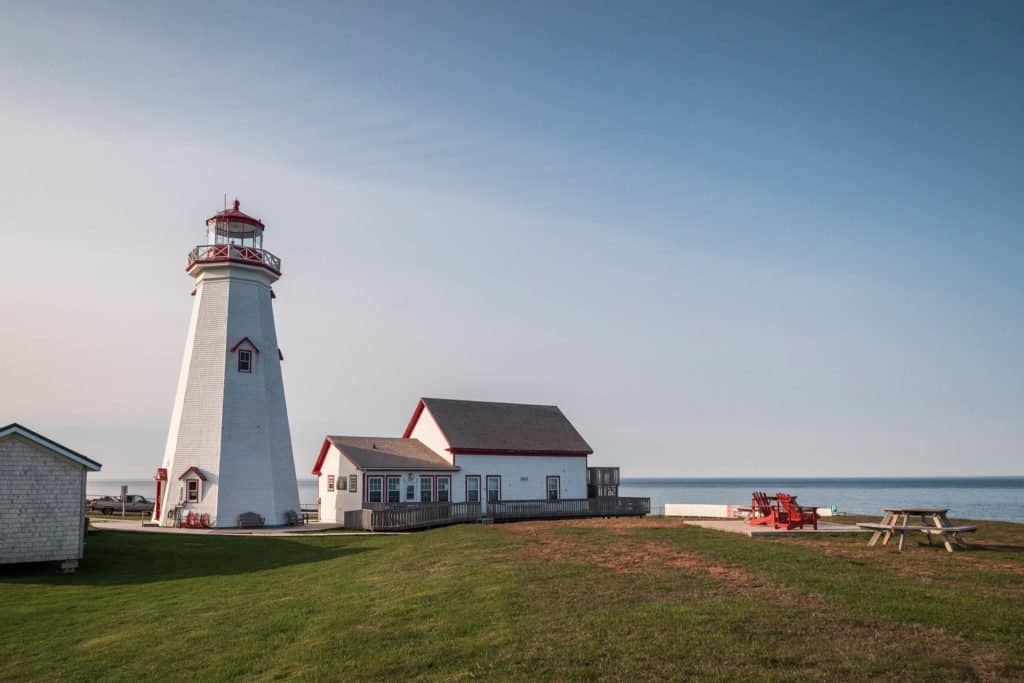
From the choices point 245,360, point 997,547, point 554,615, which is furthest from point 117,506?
point 997,547

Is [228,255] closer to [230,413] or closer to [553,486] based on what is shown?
[230,413]

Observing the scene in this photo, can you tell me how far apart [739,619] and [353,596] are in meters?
7.49

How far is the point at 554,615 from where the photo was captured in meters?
11.0

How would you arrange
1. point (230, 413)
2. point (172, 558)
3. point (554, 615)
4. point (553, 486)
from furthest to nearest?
point (553, 486)
point (230, 413)
point (172, 558)
point (554, 615)

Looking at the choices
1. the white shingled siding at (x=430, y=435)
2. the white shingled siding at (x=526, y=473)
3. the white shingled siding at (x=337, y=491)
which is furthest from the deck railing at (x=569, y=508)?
the white shingled siding at (x=337, y=491)

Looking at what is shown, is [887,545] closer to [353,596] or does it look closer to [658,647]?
[658,647]

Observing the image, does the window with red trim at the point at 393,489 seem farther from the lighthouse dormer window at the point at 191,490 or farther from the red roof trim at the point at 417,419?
the lighthouse dormer window at the point at 191,490

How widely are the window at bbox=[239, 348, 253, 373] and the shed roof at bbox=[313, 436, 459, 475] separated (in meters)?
4.96

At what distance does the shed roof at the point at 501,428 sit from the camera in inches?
1428

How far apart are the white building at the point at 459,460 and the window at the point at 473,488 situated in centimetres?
5

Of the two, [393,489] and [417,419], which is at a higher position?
[417,419]

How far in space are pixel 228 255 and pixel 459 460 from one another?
13712mm

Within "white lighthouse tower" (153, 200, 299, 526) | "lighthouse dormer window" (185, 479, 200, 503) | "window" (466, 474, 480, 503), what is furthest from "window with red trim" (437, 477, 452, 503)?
"lighthouse dormer window" (185, 479, 200, 503)

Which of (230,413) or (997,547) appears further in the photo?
(230,413)
